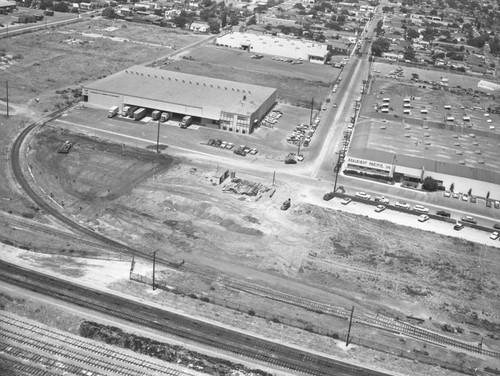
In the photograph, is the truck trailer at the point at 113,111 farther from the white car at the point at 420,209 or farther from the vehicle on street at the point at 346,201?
the white car at the point at 420,209

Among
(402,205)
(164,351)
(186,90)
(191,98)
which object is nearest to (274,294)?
(164,351)

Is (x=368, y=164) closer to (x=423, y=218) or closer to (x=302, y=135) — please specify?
(x=423, y=218)

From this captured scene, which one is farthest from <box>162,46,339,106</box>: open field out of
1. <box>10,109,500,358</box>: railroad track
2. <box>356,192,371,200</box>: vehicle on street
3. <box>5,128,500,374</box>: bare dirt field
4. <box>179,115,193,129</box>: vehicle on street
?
<box>10,109,500,358</box>: railroad track

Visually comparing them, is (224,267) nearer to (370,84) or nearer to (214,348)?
(214,348)

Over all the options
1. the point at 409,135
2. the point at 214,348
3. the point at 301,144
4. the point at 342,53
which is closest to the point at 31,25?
the point at 342,53

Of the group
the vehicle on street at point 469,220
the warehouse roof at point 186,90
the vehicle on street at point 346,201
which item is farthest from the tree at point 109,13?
the vehicle on street at point 469,220

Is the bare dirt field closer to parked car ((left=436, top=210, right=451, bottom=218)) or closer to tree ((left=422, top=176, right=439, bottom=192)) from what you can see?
parked car ((left=436, top=210, right=451, bottom=218))

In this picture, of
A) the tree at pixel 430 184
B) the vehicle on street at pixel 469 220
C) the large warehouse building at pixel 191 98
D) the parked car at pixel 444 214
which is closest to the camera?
the vehicle on street at pixel 469 220
